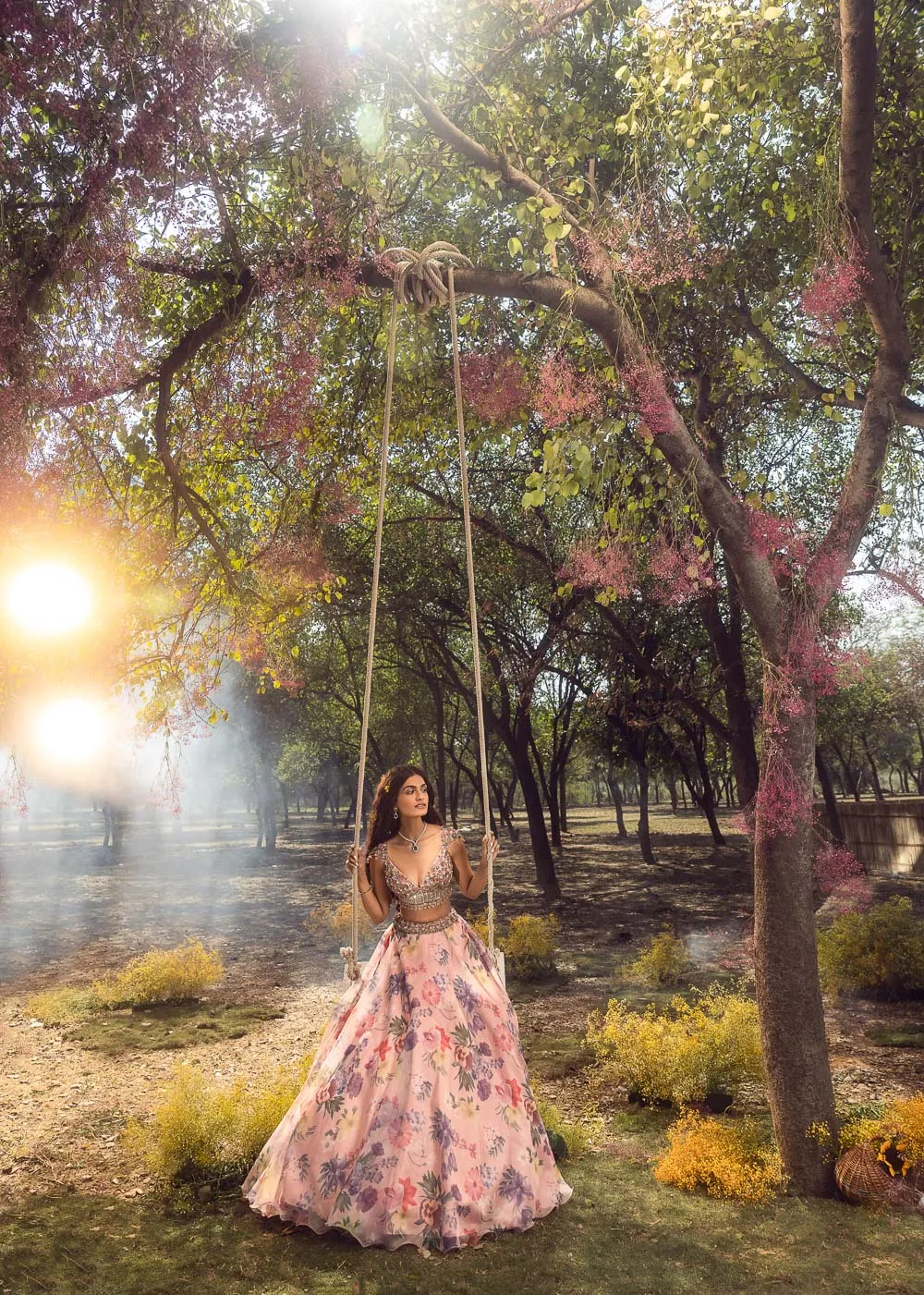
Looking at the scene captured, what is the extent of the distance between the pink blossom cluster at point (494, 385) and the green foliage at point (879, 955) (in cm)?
644

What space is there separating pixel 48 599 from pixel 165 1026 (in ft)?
16.4

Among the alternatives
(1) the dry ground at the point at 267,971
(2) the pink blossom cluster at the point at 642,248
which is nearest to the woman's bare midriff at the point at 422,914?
(1) the dry ground at the point at 267,971

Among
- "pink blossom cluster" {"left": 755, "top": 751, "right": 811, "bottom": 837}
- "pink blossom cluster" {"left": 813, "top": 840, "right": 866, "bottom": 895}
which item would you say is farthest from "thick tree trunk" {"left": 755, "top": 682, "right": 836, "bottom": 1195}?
"pink blossom cluster" {"left": 813, "top": 840, "right": 866, "bottom": 895}

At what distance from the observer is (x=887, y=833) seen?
2091 centimetres

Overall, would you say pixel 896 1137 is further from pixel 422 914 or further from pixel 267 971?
pixel 267 971

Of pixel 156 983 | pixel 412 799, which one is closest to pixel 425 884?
pixel 412 799

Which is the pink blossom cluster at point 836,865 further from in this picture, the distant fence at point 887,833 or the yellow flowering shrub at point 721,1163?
the distant fence at point 887,833

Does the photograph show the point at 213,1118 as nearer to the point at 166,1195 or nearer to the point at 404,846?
the point at 166,1195

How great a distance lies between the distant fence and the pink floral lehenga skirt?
16.3 m

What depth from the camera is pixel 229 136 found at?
5.39m

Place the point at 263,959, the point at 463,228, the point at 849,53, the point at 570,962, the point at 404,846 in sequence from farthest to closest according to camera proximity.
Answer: the point at 263,959 → the point at 570,962 → the point at 463,228 → the point at 404,846 → the point at 849,53

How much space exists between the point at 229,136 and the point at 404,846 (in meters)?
4.18

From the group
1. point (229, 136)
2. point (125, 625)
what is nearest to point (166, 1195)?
point (125, 625)

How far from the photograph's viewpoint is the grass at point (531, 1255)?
4066mm
